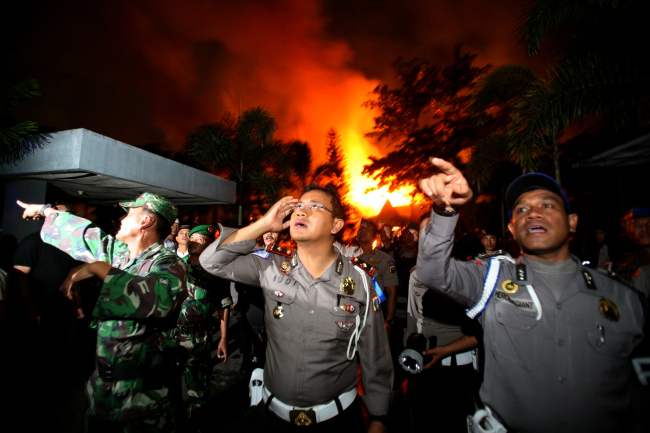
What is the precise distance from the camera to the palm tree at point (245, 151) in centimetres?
1318

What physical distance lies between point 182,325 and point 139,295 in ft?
7.27

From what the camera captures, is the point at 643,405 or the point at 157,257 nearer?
the point at 643,405

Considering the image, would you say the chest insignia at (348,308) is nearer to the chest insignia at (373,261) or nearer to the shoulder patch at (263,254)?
the shoulder patch at (263,254)

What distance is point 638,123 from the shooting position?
10008mm

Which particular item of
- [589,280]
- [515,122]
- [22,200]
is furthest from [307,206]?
[22,200]

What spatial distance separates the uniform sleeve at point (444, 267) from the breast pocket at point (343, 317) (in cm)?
71

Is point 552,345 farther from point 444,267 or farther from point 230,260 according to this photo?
point 230,260

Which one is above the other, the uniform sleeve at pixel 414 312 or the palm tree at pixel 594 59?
the palm tree at pixel 594 59

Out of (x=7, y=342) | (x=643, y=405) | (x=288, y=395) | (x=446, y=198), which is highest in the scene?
(x=446, y=198)

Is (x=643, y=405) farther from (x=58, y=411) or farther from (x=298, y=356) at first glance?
(x=58, y=411)

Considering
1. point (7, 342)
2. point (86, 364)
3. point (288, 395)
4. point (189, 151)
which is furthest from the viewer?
point (189, 151)

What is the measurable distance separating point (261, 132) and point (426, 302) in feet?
42.5

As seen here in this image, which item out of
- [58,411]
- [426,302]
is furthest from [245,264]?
[58,411]

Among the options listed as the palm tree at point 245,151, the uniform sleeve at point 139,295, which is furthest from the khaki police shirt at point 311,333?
the palm tree at point 245,151
